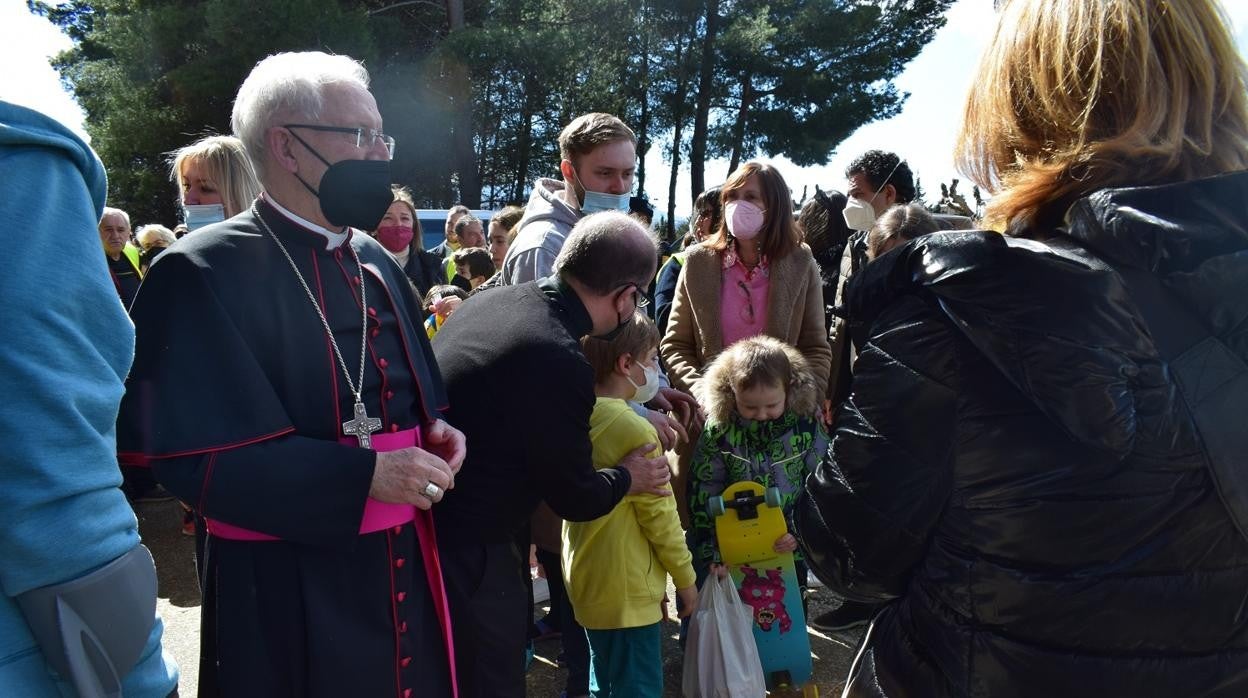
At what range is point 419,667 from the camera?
186 centimetres

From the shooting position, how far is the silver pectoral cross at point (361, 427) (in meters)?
1.71

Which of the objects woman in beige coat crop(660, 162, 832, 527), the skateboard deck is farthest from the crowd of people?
woman in beige coat crop(660, 162, 832, 527)

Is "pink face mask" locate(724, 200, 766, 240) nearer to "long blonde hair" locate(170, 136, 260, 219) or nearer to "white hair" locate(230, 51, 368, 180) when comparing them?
"long blonde hair" locate(170, 136, 260, 219)

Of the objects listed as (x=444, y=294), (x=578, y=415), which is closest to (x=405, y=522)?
(x=578, y=415)

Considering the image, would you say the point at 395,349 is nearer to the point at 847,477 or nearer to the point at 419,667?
the point at 419,667

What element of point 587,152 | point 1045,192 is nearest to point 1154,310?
point 1045,192

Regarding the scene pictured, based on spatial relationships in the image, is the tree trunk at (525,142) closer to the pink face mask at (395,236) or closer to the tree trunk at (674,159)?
the tree trunk at (674,159)

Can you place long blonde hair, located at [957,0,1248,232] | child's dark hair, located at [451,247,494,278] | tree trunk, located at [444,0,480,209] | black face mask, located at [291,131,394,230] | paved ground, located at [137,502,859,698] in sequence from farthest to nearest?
tree trunk, located at [444,0,480,209], child's dark hair, located at [451,247,494,278], paved ground, located at [137,502,859,698], black face mask, located at [291,131,394,230], long blonde hair, located at [957,0,1248,232]

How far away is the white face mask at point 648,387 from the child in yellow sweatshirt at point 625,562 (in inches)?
5.8

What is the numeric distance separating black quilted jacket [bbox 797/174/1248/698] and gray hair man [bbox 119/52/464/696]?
35.7 inches

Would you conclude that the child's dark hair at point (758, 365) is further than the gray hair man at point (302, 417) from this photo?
Yes

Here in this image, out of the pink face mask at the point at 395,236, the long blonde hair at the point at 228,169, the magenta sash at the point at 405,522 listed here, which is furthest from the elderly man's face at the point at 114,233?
the magenta sash at the point at 405,522

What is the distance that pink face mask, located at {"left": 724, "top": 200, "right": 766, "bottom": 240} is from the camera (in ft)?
12.2

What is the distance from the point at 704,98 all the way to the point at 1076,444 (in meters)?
23.0
